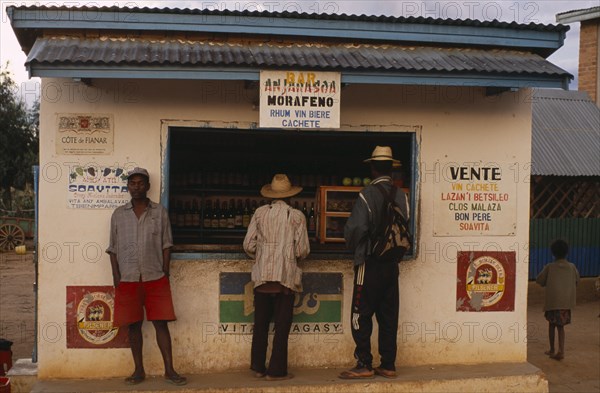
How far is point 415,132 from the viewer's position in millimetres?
6570

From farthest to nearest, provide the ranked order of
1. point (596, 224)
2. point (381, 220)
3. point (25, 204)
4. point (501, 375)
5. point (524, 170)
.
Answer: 1. point (25, 204)
2. point (596, 224)
3. point (524, 170)
4. point (501, 375)
5. point (381, 220)

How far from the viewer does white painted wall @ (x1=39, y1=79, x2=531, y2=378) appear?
241 inches

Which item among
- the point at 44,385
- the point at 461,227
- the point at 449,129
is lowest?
the point at 44,385

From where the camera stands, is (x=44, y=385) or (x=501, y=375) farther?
(x=501, y=375)

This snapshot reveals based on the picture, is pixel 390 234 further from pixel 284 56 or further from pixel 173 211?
pixel 173 211

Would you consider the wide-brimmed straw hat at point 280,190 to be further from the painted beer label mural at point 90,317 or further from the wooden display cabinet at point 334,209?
the painted beer label mural at point 90,317

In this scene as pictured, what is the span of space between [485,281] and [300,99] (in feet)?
8.40

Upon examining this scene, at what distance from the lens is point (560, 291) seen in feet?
27.4

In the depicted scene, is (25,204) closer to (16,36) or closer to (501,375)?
(16,36)

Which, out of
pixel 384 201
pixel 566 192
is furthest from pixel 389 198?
pixel 566 192

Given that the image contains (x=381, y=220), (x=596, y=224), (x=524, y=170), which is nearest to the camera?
(x=381, y=220)

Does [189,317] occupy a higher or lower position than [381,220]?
lower

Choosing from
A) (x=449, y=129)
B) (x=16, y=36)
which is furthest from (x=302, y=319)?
(x=16, y=36)

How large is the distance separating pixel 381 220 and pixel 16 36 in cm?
367
